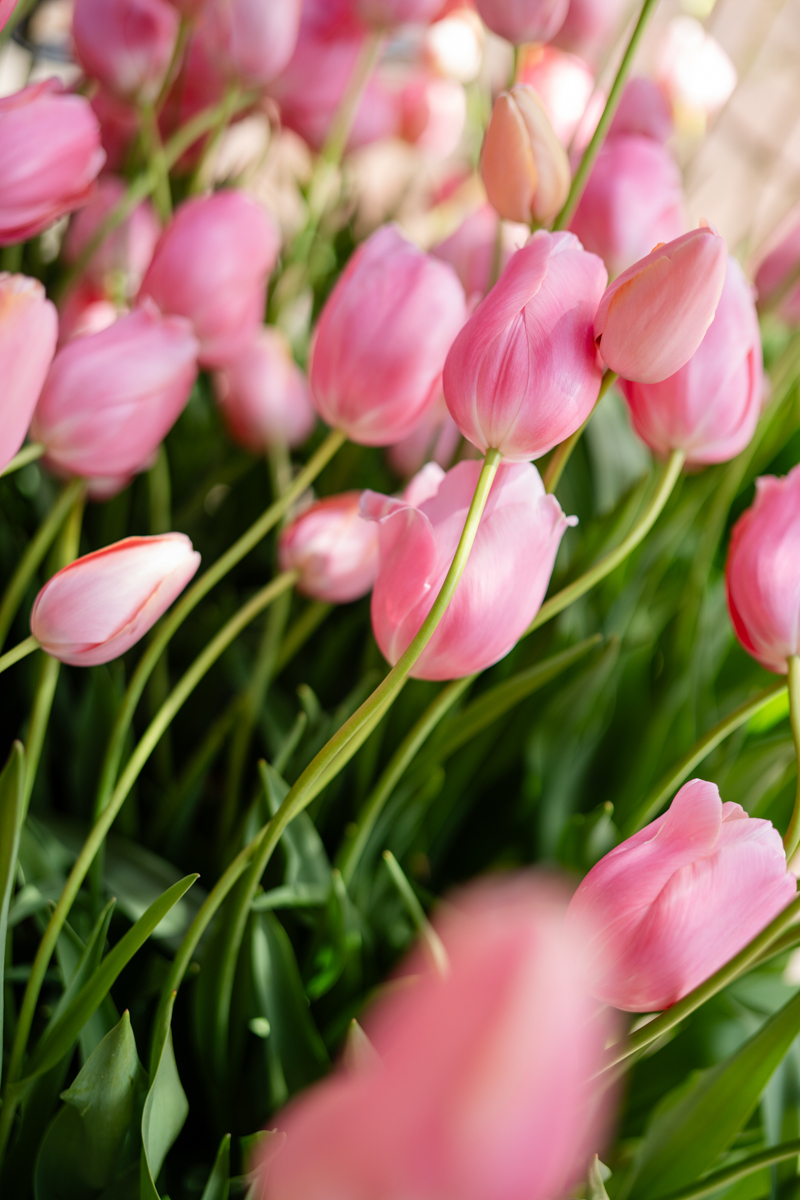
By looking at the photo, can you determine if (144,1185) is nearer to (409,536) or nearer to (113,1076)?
(113,1076)

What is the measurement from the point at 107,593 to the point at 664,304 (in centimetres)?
13

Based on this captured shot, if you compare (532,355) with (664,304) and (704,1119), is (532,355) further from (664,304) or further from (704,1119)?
(704,1119)

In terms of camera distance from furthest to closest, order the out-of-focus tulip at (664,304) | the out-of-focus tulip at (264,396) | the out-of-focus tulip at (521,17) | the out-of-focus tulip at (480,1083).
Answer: the out-of-focus tulip at (264,396) < the out-of-focus tulip at (521,17) < the out-of-focus tulip at (664,304) < the out-of-focus tulip at (480,1083)

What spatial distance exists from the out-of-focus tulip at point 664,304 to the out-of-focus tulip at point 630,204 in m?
0.15

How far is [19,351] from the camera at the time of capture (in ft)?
0.67

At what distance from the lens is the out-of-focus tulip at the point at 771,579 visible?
0.21 m

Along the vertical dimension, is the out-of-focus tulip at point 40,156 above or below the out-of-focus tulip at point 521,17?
below

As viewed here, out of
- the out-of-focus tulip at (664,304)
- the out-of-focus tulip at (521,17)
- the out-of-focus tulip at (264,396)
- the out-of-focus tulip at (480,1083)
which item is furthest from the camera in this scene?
the out-of-focus tulip at (264,396)

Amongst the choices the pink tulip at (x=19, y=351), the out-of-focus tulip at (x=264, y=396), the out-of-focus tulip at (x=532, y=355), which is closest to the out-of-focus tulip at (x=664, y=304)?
the out-of-focus tulip at (x=532, y=355)

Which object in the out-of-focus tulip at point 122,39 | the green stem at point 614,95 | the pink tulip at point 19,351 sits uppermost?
the green stem at point 614,95

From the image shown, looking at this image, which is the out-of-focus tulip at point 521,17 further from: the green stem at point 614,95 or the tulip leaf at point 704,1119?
the tulip leaf at point 704,1119

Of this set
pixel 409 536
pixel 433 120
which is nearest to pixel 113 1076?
pixel 409 536

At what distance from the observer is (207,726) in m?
0.42

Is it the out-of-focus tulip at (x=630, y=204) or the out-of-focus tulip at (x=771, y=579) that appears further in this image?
the out-of-focus tulip at (x=630, y=204)
